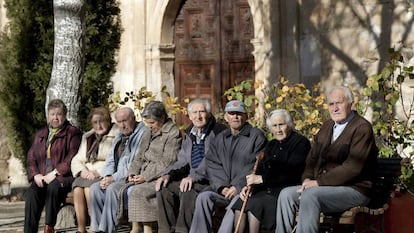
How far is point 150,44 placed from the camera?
613 inches

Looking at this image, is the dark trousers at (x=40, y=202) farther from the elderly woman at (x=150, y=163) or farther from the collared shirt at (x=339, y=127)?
the collared shirt at (x=339, y=127)

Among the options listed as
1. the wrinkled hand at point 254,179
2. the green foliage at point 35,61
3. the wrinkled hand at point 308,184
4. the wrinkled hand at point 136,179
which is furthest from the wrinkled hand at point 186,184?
the green foliage at point 35,61

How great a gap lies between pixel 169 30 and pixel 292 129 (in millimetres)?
7707

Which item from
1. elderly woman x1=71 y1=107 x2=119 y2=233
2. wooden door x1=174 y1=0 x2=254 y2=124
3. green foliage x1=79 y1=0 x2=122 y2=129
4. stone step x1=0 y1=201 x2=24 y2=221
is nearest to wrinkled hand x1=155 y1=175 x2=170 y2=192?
elderly woman x1=71 y1=107 x2=119 y2=233

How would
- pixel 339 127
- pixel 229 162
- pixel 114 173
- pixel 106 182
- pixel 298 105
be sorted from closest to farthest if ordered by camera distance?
pixel 339 127 < pixel 229 162 < pixel 106 182 < pixel 114 173 < pixel 298 105

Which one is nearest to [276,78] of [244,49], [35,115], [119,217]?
[244,49]

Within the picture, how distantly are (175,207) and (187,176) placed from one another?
0.28m

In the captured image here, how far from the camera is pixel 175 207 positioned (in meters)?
8.74

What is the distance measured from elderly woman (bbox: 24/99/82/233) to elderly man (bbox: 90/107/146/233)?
0.35 metres

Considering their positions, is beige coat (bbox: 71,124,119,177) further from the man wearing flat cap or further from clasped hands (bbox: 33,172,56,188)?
the man wearing flat cap

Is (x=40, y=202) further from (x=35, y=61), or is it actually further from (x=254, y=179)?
(x=35, y=61)

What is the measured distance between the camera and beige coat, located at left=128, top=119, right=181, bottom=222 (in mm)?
8766

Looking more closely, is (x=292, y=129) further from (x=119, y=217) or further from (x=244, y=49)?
(x=244, y=49)

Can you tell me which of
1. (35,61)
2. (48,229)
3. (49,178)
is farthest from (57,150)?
(35,61)
